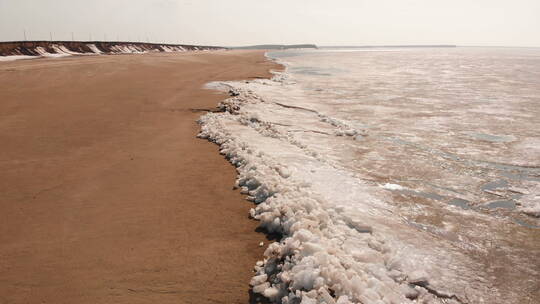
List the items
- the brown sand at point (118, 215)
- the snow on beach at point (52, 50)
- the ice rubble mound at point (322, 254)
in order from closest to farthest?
the ice rubble mound at point (322, 254), the brown sand at point (118, 215), the snow on beach at point (52, 50)

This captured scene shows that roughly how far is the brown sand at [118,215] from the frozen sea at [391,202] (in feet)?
1.43

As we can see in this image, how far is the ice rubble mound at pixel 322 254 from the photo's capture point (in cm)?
281

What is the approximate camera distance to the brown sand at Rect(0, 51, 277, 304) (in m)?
3.00

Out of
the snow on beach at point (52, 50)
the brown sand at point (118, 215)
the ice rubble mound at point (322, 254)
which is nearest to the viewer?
the ice rubble mound at point (322, 254)

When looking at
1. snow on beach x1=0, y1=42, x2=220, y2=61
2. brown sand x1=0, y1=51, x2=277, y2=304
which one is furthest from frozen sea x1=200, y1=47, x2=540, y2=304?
snow on beach x1=0, y1=42, x2=220, y2=61

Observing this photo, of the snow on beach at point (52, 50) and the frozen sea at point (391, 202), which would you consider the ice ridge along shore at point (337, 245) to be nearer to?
the frozen sea at point (391, 202)

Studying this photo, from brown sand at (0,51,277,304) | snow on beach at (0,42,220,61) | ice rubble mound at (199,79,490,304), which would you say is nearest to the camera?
ice rubble mound at (199,79,490,304)

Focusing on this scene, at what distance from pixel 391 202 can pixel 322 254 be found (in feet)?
7.01

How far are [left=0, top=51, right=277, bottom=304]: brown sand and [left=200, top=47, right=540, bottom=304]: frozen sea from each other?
0.44m

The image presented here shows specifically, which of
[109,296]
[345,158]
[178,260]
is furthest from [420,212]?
[109,296]

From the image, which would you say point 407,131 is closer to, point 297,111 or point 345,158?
point 345,158

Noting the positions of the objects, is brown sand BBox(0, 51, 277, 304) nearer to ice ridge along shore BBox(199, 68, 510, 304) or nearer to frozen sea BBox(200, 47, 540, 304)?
ice ridge along shore BBox(199, 68, 510, 304)

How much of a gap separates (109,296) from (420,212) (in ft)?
12.5

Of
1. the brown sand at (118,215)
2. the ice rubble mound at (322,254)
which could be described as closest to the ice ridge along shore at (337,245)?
the ice rubble mound at (322,254)
